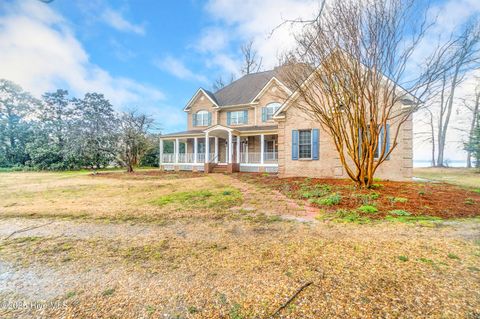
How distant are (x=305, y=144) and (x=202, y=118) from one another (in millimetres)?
12788

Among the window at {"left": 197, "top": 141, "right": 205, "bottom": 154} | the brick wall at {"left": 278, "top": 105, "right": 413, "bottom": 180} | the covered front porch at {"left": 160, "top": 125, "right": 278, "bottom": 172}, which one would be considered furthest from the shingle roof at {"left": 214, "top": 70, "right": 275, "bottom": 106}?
the brick wall at {"left": 278, "top": 105, "right": 413, "bottom": 180}

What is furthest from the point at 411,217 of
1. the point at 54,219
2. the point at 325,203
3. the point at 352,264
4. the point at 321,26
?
the point at 54,219

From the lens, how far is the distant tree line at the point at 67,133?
19891 mm

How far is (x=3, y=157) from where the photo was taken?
2511 centimetres

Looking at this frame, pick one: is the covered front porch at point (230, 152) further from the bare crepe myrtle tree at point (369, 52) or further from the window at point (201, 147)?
the bare crepe myrtle tree at point (369, 52)

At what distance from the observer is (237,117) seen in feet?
68.1

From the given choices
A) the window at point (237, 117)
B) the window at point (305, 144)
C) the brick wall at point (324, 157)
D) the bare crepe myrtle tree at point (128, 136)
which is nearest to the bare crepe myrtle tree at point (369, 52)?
the brick wall at point (324, 157)

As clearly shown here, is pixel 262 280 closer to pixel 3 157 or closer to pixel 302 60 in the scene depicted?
pixel 302 60

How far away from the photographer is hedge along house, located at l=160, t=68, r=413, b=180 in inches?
453

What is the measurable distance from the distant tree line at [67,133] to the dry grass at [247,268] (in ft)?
56.2

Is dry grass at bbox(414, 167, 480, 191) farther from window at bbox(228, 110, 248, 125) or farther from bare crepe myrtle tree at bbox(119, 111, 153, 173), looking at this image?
bare crepe myrtle tree at bbox(119, 111, 153, 173)

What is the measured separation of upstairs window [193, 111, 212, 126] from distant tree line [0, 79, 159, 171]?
19.9ft

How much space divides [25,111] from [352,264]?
3919 centimetres

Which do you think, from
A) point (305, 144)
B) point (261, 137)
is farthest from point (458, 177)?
point (261, 137)
